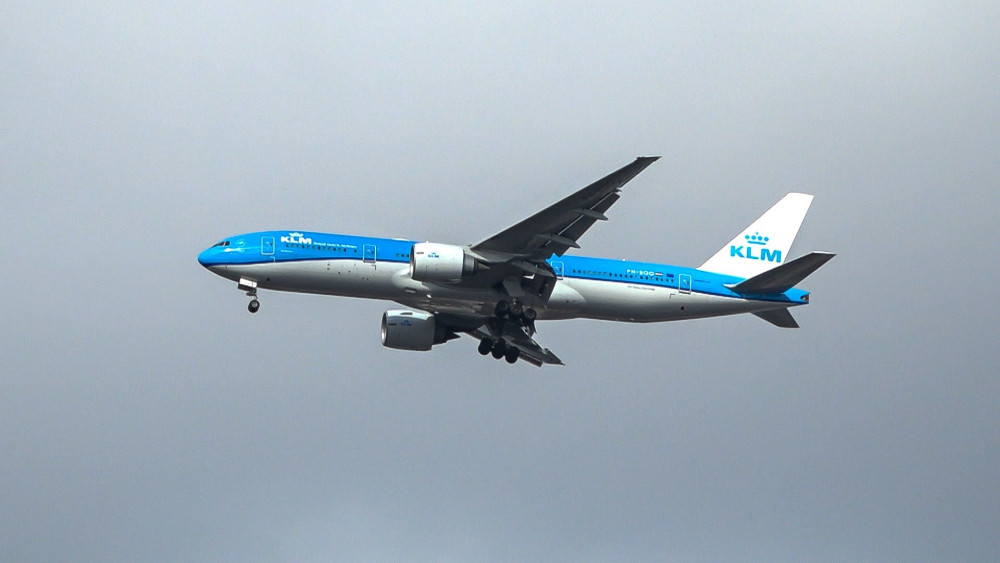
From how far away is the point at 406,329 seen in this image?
5084 cm

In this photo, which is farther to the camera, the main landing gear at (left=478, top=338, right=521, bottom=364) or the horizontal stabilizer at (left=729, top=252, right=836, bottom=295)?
the main landing gear at (left=478, top=338, right=521, bottom=364)

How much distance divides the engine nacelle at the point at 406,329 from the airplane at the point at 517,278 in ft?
0.13

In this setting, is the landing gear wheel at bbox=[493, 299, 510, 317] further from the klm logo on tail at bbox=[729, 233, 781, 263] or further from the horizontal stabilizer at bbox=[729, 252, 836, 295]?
the klm logo on tail at bbox=[729, 233, 781, 263]

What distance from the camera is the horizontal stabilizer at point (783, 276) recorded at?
44.8 meters

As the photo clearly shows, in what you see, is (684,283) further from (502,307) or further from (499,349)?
(499,349)

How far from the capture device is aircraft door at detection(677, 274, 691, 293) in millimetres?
47844

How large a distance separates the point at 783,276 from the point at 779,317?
266cm

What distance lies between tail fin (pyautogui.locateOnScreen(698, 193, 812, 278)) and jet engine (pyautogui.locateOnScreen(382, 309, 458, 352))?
11.3 m

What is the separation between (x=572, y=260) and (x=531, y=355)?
16.7ft

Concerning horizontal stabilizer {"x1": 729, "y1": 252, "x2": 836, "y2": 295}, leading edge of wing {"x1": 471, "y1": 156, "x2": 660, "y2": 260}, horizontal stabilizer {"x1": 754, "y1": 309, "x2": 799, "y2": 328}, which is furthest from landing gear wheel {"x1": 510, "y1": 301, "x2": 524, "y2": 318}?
horizontal stabilizer {"x1": 754, "y1": 309, "x2": 799, "y2": 328}

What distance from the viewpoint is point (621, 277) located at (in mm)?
47156

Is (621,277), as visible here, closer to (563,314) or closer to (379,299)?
(563,314)

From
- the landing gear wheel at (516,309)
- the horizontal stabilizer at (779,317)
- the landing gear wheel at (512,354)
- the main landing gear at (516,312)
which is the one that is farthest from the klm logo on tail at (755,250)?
the landing gear wheel at (516,309)

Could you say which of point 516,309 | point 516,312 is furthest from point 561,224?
point 516,312
